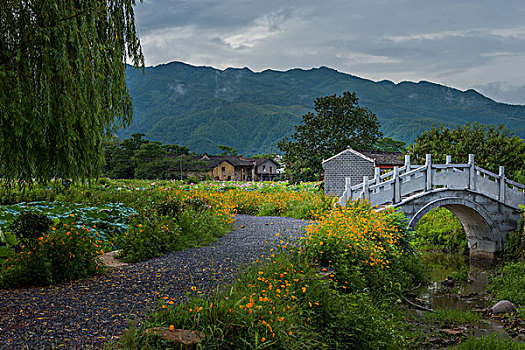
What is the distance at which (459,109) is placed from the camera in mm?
144000

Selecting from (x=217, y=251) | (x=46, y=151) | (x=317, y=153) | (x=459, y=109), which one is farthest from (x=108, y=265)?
(x=459, y=109)

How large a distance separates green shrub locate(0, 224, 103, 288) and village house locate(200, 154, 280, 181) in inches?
2018

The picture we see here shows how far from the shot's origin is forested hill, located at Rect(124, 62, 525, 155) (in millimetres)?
112562

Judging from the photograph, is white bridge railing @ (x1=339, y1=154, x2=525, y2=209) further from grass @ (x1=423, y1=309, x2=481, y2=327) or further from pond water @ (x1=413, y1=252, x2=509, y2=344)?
grass @ (x1=423, y1=309, x2=481, y2=327)

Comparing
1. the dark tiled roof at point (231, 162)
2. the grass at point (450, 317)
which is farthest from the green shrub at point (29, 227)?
the dark tiled roof at point (231, 162)

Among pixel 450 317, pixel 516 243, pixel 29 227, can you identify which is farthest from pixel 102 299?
pixel 516 243

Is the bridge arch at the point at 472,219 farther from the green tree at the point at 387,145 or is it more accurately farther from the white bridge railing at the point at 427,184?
the green tree at the point at 387,145

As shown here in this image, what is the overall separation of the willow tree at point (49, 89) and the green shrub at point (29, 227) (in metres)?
1.98

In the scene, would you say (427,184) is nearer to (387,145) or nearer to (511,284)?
(511,284)

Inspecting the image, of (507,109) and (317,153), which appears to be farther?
(507,109)

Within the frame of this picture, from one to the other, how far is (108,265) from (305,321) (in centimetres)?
319

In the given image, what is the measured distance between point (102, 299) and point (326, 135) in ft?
102

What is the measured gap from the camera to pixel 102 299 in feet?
15.8

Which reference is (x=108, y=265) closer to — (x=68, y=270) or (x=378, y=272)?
(x=68, y=270)
